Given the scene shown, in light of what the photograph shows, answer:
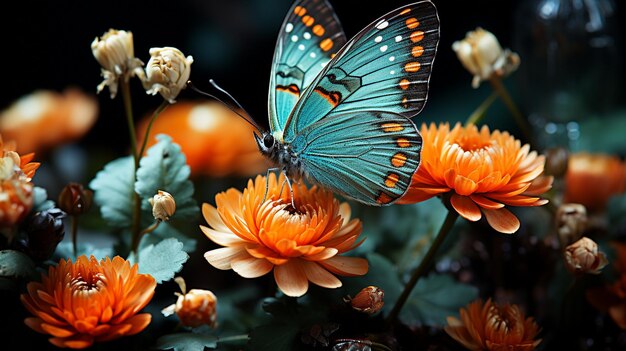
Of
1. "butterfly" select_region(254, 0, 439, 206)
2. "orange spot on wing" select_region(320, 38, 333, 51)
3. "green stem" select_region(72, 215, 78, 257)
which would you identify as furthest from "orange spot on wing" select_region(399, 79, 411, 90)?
"green stem" select_region(72, 215, 78, 257)

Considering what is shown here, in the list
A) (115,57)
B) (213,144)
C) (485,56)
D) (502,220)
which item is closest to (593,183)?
(485,56)

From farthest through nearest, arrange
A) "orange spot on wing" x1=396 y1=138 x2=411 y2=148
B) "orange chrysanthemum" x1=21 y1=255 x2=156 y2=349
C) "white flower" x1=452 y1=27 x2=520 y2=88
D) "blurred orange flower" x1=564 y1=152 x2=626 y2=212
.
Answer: "blurred orange flower" x1=564 y1=152 x2=626 y2=212 → "white flower" x1=452 y1=27 x2=520 y2=88 → "orange spot on wing" x1=396 y1=138 x2=411 y2=148 → "orange chrysanthemum" x1=21 y1=255 x2=156 y2=349

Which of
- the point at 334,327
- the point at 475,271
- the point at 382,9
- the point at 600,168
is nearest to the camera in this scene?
the point at 334,327

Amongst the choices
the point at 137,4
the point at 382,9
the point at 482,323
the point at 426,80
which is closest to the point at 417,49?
the point at 426,80

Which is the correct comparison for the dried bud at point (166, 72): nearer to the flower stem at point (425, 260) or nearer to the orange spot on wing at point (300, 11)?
the orange spot on wing at point (300, 11)

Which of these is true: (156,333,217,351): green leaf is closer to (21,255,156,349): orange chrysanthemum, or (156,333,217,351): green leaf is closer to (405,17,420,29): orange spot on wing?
(21,255,156,349): orange chrysanthemum

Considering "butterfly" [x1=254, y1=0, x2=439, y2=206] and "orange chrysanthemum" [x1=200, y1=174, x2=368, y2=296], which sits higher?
"butterfly" [x1=254, y1=0, x2=439, y2=206]

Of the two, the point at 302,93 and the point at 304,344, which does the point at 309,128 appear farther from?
the point at 304,344
